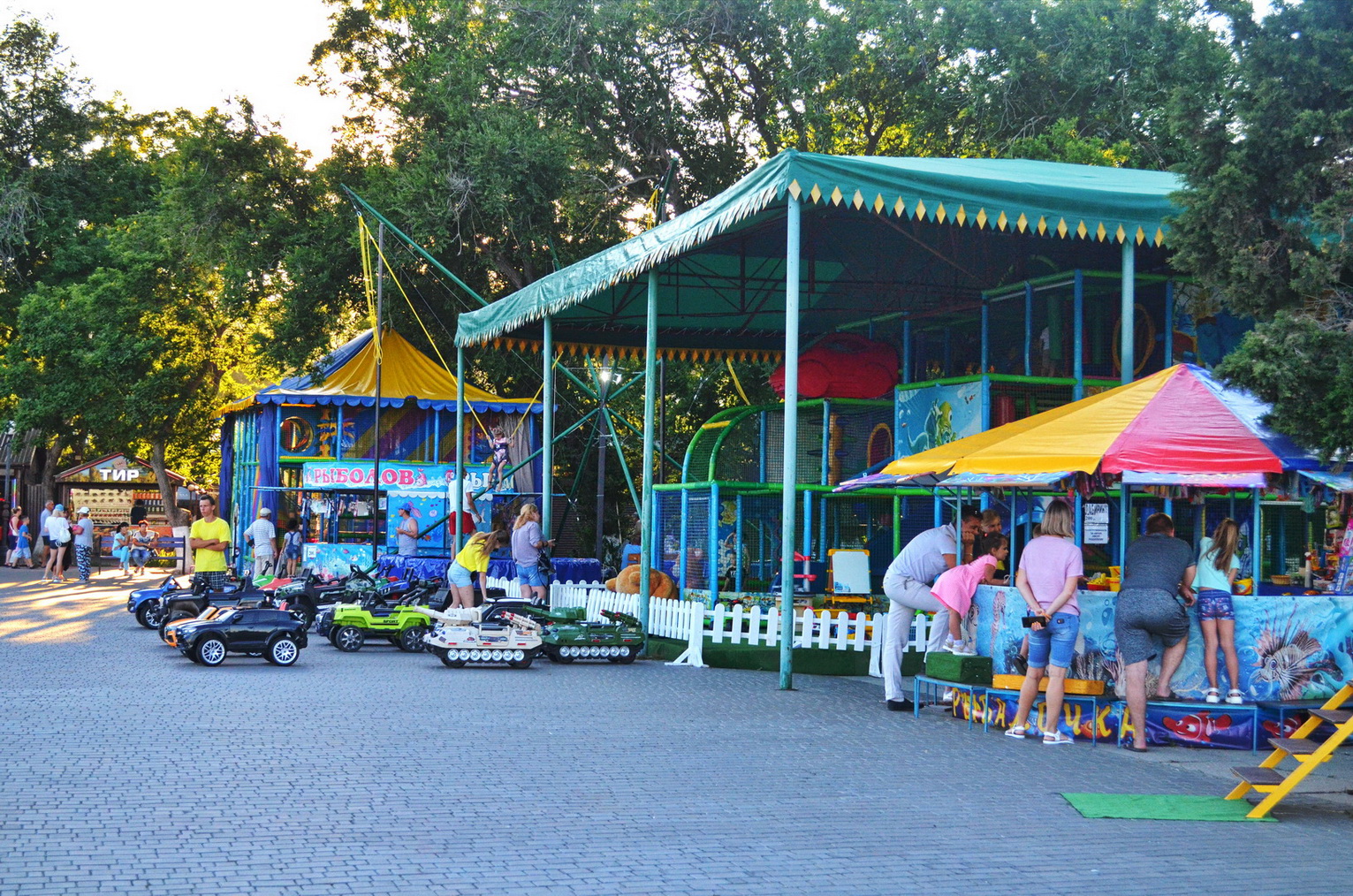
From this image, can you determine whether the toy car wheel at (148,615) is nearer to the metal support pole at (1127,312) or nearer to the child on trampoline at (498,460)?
the child on trampoline at (498,460)

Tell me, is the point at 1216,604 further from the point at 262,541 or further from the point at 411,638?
the point at 262,541

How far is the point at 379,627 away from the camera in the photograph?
1839 cm

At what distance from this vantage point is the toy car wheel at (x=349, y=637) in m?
18.4

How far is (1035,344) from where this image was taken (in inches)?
719

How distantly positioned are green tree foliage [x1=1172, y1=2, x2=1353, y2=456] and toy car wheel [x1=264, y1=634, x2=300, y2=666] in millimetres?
10251

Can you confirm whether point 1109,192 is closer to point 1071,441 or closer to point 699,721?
point 1071,441

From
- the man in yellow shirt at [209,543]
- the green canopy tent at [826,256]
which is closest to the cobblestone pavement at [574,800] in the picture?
the green canopy tent at [826,256]

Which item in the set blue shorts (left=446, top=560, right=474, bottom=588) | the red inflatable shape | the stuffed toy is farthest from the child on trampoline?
the red inflatable shape

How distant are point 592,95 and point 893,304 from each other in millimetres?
12728

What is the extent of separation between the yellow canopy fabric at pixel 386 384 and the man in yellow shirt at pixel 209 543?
40.1ft

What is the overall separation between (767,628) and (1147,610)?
614 centimetres

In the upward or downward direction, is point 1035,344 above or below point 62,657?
above

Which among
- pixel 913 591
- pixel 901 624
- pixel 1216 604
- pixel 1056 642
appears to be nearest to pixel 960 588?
pixel 913 591

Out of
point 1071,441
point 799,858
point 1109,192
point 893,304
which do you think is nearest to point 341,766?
point 799,858
